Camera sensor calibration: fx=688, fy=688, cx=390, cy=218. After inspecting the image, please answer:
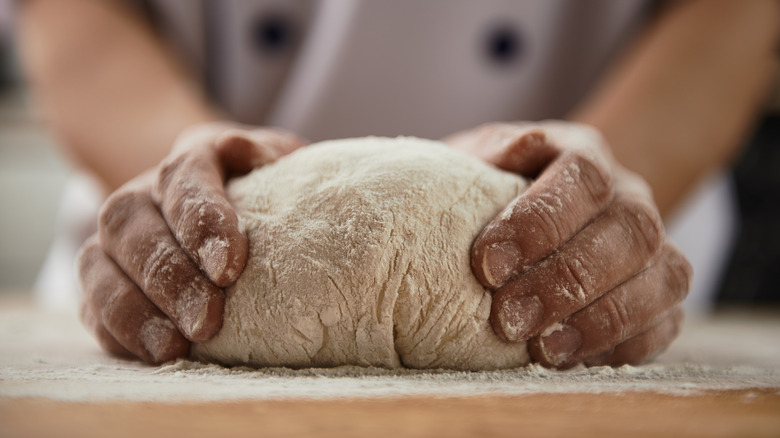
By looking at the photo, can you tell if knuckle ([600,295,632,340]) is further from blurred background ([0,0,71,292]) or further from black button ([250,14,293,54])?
blurred background ([0,0,71,292])

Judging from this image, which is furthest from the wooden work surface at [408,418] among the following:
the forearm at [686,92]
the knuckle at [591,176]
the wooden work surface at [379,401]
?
the forearm at [686,92]

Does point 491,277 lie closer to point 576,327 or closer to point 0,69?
point 576,327

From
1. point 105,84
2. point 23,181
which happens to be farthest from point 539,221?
point 23,181

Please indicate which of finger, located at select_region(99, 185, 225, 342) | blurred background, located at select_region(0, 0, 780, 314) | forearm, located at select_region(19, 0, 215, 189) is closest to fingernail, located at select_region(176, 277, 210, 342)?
finger, located at select_region(99, 185, 225, 342)

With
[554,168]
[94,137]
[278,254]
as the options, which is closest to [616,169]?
[554,168]

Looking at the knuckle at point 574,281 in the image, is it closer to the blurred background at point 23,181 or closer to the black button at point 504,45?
the black button at point 504,45
